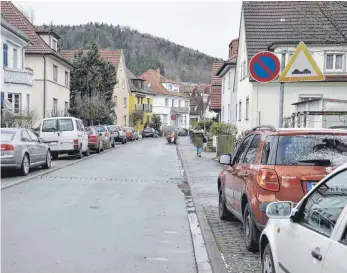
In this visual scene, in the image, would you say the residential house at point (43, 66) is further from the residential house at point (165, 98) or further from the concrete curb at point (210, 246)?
the residential house at point (165, 98)

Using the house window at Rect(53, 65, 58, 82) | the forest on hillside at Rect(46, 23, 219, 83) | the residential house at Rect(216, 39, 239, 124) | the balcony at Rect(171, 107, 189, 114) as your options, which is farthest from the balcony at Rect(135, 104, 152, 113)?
the residential house at Rect(216, 39, 239, 124)

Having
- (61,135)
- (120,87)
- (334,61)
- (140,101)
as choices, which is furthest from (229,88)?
(140,101)

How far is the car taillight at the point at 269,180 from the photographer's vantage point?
18.8 feet

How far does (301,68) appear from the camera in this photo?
7488 mm

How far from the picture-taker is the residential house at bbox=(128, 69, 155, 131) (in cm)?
7694

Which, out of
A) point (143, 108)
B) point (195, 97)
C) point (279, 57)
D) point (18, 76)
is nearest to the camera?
point (279, 57)

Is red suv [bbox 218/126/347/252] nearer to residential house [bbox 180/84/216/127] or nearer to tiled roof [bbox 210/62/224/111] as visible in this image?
tiled roof [bbox 210/62/224/111]

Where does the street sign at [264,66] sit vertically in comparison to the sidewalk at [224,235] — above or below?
above

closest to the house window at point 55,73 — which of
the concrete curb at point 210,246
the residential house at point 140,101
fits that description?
the concrete curb at point 210,246

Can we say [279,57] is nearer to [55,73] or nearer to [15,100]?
[15,100]

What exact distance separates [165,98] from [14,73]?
2689 inches

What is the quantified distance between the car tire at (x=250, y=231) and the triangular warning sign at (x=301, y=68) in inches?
91.9

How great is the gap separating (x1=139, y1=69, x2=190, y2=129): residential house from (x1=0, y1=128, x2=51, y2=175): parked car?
7521 cm

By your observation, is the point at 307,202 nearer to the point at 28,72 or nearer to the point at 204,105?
the point at 28,72
